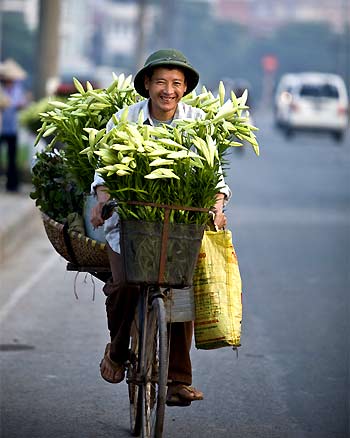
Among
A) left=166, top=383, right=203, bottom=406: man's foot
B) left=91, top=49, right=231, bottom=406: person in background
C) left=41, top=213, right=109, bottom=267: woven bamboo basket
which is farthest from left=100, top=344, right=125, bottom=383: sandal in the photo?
left=41, top=213, right=109, bottom=267: woven bamboo basket

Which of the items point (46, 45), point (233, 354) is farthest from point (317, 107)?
point (233, 354)

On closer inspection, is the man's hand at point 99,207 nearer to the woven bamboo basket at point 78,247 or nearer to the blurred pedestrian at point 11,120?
the woven bamboo basket at point 78,247

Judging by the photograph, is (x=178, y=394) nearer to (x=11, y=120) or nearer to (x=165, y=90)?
(x=165, y=90)

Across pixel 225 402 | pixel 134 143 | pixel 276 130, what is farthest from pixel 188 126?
pixel 276 130

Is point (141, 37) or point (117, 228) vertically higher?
point (141, 37)

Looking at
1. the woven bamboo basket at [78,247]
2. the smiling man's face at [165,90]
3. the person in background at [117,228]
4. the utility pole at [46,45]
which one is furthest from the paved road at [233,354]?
the utility pole at [46,45]

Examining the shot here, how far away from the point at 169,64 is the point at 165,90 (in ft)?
0.38

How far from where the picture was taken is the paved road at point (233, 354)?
7734 millimetres

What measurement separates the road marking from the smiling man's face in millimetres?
4409

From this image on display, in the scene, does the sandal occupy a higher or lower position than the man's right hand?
lower

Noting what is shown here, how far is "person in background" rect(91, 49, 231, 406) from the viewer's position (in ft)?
22.5

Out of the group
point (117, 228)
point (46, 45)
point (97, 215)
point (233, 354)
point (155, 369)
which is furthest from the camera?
point (46, 45)

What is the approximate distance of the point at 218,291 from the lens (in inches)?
271

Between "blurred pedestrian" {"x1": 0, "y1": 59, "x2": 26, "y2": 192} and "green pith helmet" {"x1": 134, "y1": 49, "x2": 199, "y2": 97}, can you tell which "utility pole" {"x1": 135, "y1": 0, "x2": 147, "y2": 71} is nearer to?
"blurred pedestrian" {"x1": 0, "y1": 59, "x2": 26, "y2": 192}
